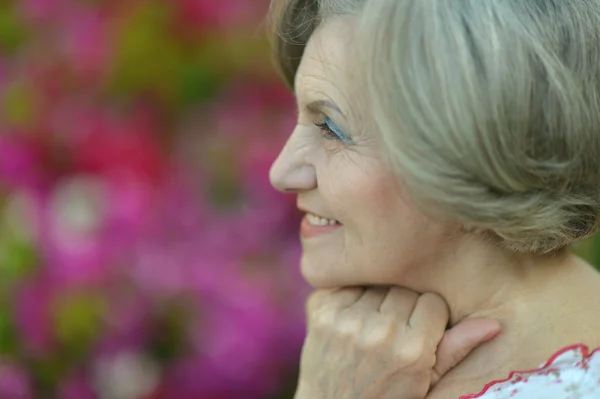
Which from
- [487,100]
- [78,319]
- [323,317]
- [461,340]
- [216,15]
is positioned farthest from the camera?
[216,15]

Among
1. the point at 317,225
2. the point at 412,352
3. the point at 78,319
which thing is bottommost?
the point at 78,319

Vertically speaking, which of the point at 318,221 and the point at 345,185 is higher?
the point at 345,185

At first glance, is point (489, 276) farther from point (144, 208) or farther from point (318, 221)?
point (144, 208)

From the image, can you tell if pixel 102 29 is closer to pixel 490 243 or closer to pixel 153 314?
pixel 153 314

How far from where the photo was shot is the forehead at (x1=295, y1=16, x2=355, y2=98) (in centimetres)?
175

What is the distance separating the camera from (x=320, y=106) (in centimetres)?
182

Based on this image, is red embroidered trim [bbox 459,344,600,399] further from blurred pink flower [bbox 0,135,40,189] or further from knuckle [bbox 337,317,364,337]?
blurred pink flower [bbox 0,135,40,189]

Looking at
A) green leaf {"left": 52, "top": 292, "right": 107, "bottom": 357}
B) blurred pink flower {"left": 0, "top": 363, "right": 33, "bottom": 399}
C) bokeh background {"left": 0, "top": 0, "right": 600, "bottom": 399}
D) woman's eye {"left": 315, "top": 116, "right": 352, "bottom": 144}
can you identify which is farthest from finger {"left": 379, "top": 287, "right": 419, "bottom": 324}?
blurred pink flower {"left": 0, "top": 363, "right": 33, "bottom": 399}

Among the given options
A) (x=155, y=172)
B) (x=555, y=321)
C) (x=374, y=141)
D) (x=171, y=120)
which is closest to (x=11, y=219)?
(x=155, y=172)

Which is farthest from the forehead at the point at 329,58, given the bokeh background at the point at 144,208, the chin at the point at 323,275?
the bokeh background at the point at 144,208

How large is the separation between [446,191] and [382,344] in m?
0.43

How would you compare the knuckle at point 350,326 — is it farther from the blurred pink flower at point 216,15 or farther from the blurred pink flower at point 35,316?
the blurred pink flower at point 216,15

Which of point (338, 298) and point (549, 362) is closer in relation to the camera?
point (549, 362)

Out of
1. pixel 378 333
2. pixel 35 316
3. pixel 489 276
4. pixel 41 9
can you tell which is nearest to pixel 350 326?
pixel 378 333
